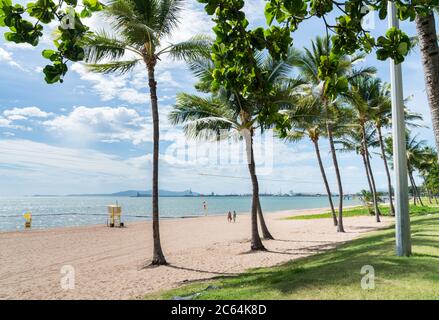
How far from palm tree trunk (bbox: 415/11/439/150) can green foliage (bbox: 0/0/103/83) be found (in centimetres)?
349

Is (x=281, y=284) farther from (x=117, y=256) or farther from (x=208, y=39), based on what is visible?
(x=117, y=256)

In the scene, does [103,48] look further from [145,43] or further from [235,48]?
[235,48]

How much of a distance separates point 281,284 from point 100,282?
5.71 meters

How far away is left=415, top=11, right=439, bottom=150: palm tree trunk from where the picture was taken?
386 centimetres

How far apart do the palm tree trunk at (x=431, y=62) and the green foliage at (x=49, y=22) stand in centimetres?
349

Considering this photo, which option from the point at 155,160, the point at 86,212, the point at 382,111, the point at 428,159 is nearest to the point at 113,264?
the point at 155,160

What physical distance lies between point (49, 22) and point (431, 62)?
376 cm

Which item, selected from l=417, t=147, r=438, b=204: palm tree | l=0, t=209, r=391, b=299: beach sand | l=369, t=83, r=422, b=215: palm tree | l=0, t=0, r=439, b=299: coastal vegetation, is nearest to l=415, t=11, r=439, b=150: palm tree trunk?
l=0, t=0, r=439, b=299: coastal vegetation

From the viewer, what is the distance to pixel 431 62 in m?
3.87

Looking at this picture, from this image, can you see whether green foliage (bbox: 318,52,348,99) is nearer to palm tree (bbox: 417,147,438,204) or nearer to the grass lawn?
the grass lawn

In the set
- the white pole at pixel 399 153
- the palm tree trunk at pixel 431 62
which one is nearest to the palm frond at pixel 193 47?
the white pole at pixel 399 153
